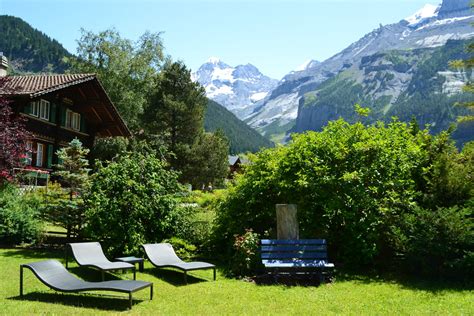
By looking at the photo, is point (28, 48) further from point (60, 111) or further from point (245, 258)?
point (245, 258)

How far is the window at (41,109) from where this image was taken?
84.2ft

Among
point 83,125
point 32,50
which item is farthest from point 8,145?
point 32,50

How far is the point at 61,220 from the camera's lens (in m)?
13.5

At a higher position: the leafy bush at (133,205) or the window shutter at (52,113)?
the window shutter at (52,113)

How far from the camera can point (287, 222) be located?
1119 cm

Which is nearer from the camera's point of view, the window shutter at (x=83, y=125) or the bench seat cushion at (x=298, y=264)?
the bench seat cushion at (x=298, y=264)

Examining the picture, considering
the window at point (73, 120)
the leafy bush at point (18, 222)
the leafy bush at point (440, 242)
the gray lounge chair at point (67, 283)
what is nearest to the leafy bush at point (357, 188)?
the leafy bush at point (440, 242)

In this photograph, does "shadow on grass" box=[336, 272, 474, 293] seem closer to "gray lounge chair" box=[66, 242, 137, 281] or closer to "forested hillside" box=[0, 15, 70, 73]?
"gray lounge chair" box=[66, 242, 137, 281]

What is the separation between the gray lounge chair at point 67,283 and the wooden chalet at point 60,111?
51.6 feet

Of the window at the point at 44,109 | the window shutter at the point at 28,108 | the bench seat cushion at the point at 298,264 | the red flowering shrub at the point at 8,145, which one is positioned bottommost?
the bench seat cushion at the point at 298,264

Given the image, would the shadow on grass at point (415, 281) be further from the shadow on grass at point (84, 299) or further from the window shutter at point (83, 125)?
the window shutter at point (83, 125)

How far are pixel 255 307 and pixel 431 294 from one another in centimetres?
347

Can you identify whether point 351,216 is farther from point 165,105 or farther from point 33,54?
point 33,54

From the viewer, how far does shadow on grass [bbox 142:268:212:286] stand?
395 inches
